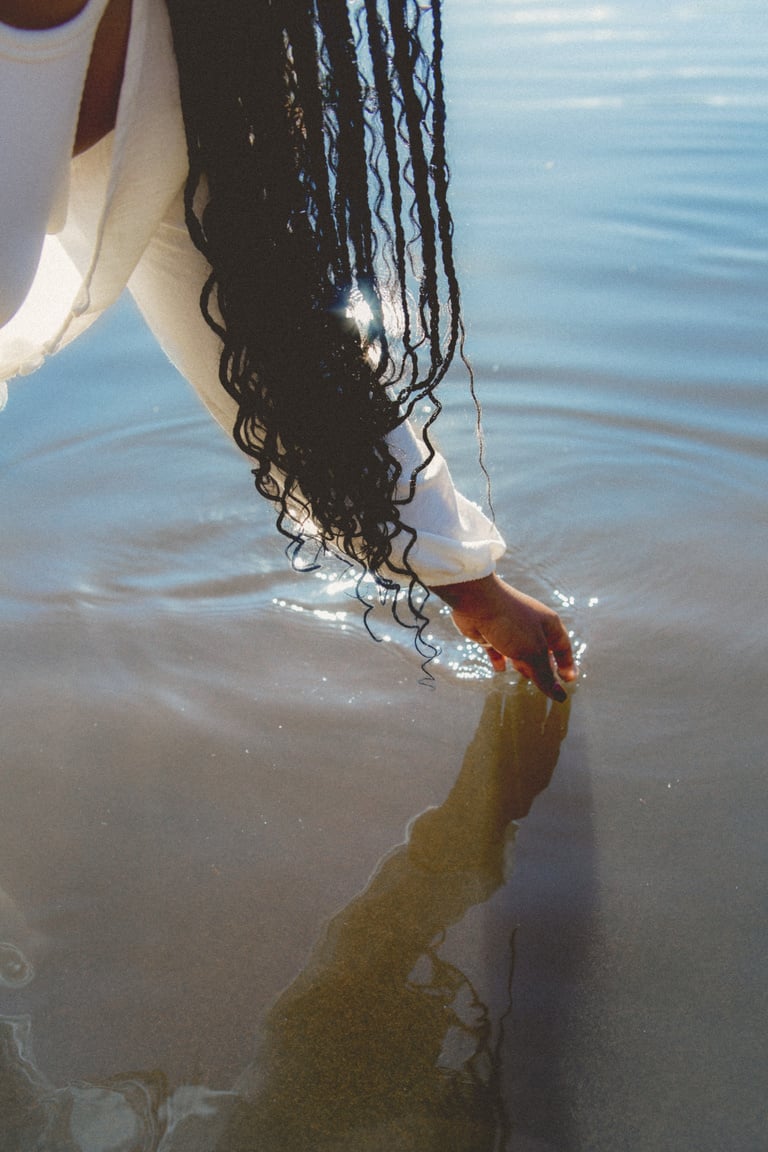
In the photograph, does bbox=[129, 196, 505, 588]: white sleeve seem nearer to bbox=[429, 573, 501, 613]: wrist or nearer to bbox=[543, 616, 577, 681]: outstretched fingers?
bbox=[429, 573, 501, 613]: wrist

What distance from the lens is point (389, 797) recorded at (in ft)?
6.15

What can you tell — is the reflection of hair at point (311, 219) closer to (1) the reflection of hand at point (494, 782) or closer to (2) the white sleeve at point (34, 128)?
(2) the white sleeve at point (34, 128)

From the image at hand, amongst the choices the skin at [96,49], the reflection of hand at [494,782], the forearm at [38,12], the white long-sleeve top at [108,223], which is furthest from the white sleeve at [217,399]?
the reflection of hand at [494,782]

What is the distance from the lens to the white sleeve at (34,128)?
3.45 ft

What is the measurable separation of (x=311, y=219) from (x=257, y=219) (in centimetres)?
7

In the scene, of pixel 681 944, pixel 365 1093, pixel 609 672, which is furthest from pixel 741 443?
pixel 365 1093

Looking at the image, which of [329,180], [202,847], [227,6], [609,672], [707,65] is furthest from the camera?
[707,65]

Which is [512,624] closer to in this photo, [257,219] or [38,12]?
[257,219]

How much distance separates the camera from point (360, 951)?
5.26ft

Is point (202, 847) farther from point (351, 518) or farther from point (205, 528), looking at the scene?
point (205, 528)

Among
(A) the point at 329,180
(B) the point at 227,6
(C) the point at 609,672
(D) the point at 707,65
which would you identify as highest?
(B) the point at 227,6

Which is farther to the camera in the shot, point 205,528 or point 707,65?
point 707,65

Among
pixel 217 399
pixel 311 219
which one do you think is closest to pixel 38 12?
pixel 311 219

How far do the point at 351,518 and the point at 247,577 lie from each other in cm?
100
